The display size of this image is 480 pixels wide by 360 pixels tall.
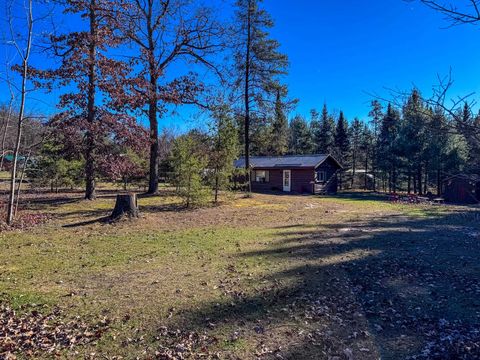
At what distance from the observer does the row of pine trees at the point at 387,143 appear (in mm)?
2449

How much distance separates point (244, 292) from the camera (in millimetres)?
5305

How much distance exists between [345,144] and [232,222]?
1383 inches

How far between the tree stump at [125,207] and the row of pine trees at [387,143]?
29.6 feet

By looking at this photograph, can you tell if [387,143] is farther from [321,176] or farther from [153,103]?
[153,103]

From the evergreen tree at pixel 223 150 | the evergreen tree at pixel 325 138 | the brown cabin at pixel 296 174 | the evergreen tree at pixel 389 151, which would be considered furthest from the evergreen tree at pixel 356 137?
the evergreen tree at pixel 223 150

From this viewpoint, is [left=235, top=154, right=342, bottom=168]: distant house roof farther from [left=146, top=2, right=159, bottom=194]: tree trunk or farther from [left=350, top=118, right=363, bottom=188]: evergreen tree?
[left=350, top=118, right=363, bottom=188]: evergreen tree

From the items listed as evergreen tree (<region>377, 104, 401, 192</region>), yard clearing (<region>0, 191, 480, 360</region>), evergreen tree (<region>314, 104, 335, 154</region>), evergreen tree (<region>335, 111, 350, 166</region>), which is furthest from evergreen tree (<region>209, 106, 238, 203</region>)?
evergreen tree (<region>314, 104, 335, 154</region>)

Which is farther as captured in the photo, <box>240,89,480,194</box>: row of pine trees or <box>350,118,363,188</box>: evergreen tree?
<box>350,118,363,188</box>: evergreen tree

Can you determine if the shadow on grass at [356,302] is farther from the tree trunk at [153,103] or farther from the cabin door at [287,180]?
the cabin door at [287,180]

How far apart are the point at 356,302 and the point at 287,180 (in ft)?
79.8

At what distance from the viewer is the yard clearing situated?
149 inches

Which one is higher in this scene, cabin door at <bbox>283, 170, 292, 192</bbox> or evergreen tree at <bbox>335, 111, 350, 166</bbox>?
evergreen tree at <bbox>335, 111, 350, 166</bbox>

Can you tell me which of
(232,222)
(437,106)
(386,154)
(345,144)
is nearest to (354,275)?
(437,106)

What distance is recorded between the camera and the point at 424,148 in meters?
28.3
